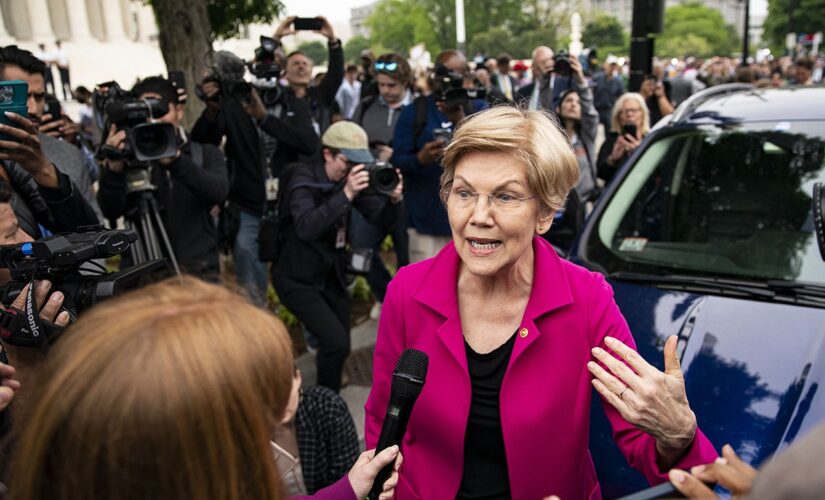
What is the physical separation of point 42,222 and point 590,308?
231cm

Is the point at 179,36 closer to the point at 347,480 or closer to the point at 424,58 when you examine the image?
the point at 347,480

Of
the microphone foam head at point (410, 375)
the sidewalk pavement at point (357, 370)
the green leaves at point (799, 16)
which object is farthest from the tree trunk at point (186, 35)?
the green leaves at point (799, 16)

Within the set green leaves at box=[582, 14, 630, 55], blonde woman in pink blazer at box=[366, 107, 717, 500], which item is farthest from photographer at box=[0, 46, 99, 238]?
green leaves at box=[582, 14, 630, 55]

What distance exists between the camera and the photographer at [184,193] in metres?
3.89

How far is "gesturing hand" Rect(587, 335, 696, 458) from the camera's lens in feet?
5.77

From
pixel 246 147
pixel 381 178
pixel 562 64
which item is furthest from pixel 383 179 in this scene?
pixel 562 64

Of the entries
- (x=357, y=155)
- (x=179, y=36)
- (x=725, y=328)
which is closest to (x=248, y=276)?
(x=357, y=155)

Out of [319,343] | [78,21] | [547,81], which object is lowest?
[319,343]

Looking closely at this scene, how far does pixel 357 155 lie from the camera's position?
4285mm

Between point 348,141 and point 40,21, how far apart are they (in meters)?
42.5

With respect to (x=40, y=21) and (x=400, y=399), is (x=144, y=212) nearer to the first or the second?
(x=400, y=399)

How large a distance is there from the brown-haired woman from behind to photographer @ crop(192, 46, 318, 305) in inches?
165

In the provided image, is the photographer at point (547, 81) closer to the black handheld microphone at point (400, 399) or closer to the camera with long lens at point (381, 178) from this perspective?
the camera with long lens at point (381, 178)

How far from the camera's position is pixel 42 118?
4.22 meters
